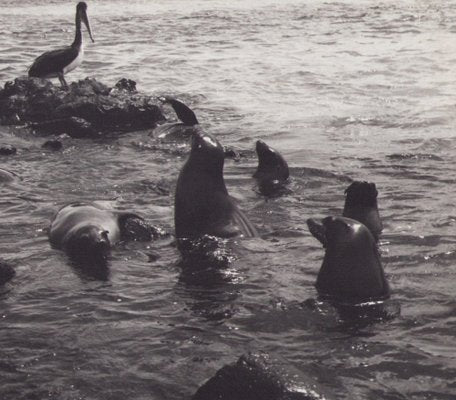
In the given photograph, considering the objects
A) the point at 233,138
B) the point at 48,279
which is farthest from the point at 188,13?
the point at 48,279

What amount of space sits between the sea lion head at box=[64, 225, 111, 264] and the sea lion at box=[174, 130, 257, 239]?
83cm

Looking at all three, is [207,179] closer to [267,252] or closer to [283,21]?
[267,252]

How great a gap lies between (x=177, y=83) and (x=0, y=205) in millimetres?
9103

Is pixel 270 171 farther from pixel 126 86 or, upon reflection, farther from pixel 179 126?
pixel 126 86

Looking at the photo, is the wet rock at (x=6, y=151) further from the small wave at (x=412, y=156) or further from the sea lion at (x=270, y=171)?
the small wave at (x=412, y=156)

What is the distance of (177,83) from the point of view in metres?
18.1

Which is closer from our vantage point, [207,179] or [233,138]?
[207,179]

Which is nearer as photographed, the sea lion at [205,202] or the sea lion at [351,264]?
the sea lion at [351,264]

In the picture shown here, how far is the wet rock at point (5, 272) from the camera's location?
6.90 meters

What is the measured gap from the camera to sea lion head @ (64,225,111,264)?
7.45m

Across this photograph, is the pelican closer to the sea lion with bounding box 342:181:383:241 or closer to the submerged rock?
the submerged rock

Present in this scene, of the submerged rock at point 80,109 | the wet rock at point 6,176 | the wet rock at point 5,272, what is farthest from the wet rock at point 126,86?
the wet rock at point 5,272

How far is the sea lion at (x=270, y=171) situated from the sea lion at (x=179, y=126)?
2.35 meters

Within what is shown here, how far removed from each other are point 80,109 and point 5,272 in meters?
7.53
